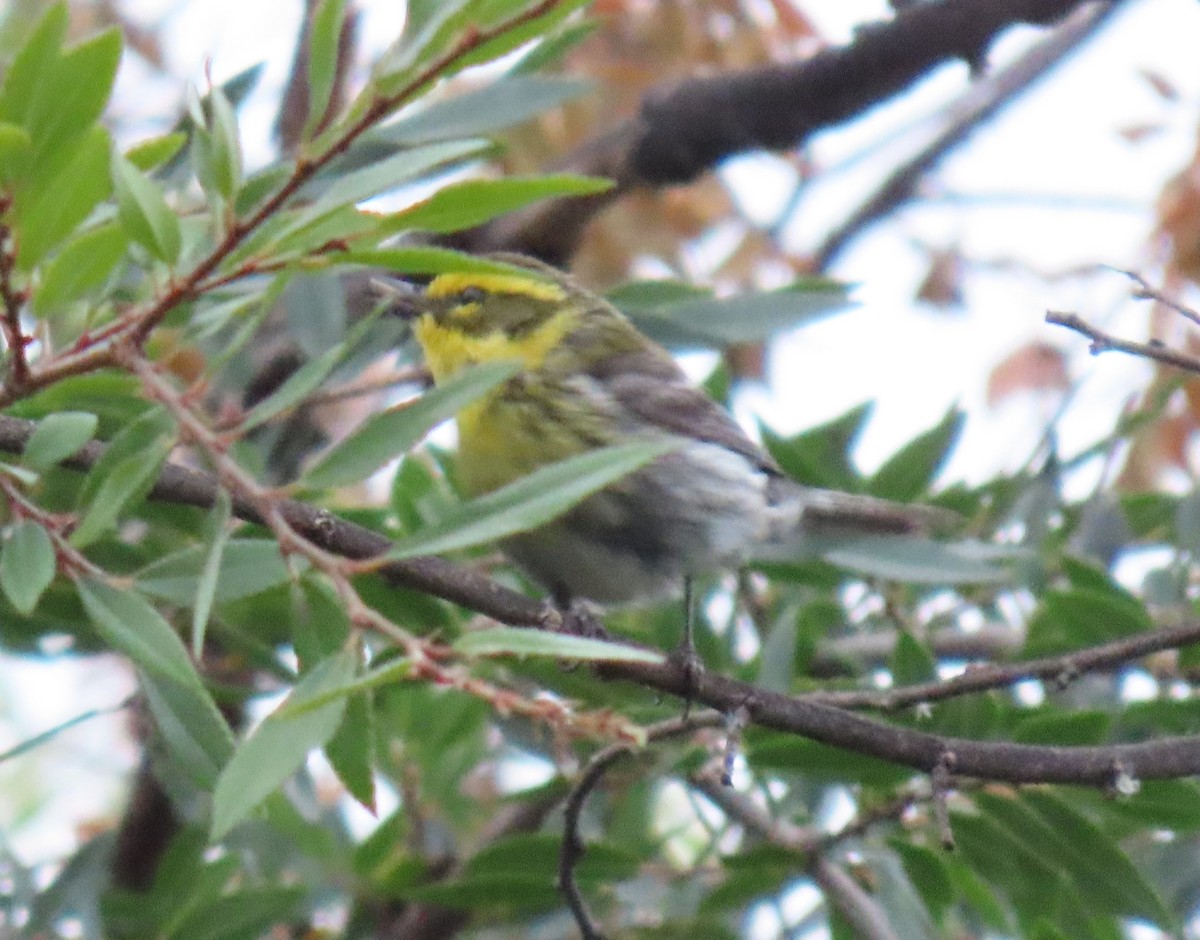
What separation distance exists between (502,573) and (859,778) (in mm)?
1284

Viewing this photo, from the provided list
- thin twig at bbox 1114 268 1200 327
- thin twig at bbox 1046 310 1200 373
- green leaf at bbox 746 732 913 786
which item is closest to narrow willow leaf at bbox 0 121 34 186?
thin twig at bbox 1046 310 1200 373

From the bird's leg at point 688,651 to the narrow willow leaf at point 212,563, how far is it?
27.8 inches

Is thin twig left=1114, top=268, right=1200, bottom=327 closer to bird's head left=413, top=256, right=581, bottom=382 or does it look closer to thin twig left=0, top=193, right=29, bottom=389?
thin twig left=0, top=193, right=29, bottom=389

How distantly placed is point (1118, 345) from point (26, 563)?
47.8 inches

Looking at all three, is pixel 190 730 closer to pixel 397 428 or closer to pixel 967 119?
pixel 397 428

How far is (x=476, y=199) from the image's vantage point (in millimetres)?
1772

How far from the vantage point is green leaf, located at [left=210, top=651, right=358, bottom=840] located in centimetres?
157

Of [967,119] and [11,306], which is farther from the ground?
[11,306]

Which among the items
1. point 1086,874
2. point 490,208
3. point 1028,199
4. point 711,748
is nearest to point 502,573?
point 711,748

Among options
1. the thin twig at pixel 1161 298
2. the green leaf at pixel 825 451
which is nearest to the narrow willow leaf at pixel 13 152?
the thin twig at pixel 1161 298

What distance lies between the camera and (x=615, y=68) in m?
4.75

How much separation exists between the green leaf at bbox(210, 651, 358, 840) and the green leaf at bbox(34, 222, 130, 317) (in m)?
0.49

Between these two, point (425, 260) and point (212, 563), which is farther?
point (425, 260)

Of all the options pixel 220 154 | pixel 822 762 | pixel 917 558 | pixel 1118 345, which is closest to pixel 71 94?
pixel 220 154
